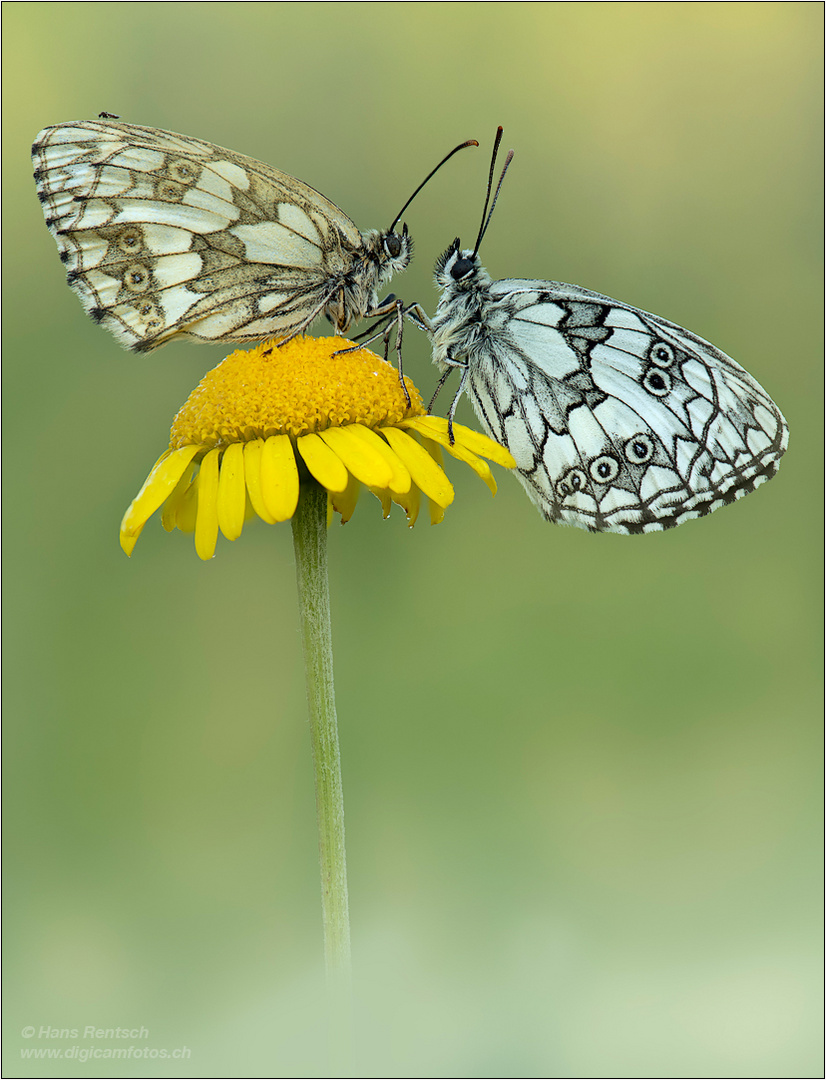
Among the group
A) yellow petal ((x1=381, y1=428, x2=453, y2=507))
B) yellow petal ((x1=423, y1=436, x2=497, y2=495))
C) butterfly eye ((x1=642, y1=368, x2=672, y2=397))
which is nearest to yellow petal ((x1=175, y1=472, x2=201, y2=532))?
yellow petal ((x1=381, y1=428, x2=453, y2=507))

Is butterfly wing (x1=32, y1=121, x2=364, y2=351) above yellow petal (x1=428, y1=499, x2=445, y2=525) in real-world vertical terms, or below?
above

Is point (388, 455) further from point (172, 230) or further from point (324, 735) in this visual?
point (172, 230)

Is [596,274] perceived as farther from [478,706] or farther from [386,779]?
[386,779]

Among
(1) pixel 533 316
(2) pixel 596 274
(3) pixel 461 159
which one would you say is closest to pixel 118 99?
(3) pixel 461 159

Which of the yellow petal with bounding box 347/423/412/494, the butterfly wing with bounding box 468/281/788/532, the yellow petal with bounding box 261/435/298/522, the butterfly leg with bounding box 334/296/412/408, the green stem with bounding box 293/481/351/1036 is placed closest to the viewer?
the green stem with bounding box 293/481/351/1036

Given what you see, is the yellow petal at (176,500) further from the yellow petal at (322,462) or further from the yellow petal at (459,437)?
the yellow petal at (459,437)

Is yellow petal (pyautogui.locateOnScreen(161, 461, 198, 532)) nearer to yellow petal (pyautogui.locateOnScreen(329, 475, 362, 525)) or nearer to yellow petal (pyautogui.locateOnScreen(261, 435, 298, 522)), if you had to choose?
yellow petal (pyautogui.locateOnScreen(261, 435, 298, 522))

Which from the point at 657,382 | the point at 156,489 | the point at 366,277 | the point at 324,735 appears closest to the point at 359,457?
the point at 156,489
